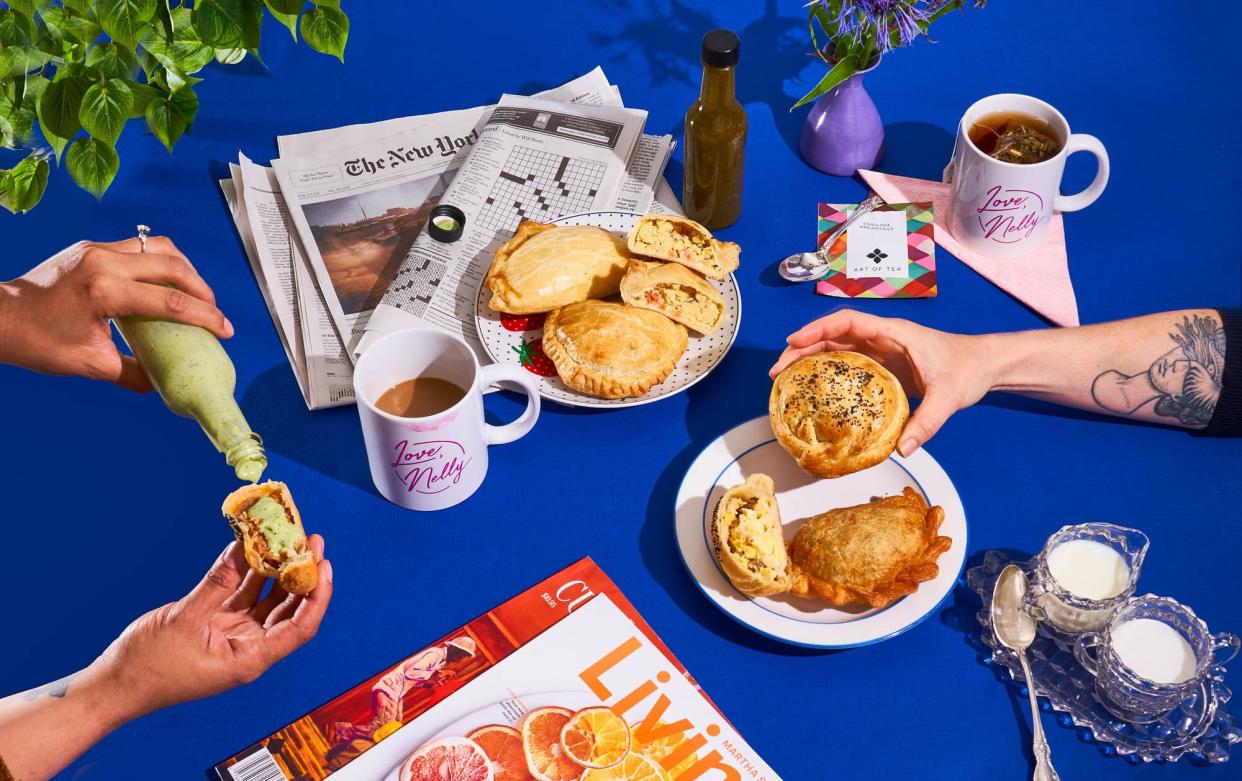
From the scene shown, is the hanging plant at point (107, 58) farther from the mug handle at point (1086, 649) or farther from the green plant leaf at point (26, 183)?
the mug handle at point (1086, 649)

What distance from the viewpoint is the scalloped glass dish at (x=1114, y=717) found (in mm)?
1086

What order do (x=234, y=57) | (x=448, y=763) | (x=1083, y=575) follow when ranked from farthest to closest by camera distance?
1. (x=234, y=57)
2. (x=1083, y=575)
3. (x=448, y=763)

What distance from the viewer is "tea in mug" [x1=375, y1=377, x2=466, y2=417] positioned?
1.24 meters

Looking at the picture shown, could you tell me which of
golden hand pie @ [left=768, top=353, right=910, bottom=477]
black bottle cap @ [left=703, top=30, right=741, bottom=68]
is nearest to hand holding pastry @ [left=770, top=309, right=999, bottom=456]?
golden hand pie @ [left=768, top=353, right=910, bottom=477]

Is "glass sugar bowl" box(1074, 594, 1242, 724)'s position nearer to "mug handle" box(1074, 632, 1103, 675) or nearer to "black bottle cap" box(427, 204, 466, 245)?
"mug handle" box(1074, 632, 1103, 675)

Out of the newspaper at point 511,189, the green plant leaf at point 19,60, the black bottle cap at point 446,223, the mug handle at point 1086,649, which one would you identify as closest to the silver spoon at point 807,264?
the newspaper at point 511,189

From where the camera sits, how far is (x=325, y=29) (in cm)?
130

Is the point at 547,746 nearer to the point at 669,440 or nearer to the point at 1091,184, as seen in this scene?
the point at 669,440

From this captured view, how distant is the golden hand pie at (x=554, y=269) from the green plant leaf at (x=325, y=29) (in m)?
0.34

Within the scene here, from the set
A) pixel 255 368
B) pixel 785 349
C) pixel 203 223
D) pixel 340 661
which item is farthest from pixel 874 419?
pixel 203 223

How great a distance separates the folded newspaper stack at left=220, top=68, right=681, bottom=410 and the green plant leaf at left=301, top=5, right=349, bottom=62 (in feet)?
1.00

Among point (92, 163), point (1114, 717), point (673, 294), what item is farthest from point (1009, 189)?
point (92, 163)

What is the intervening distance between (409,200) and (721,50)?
540mm

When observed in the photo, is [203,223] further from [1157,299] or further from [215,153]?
[1157,299]
